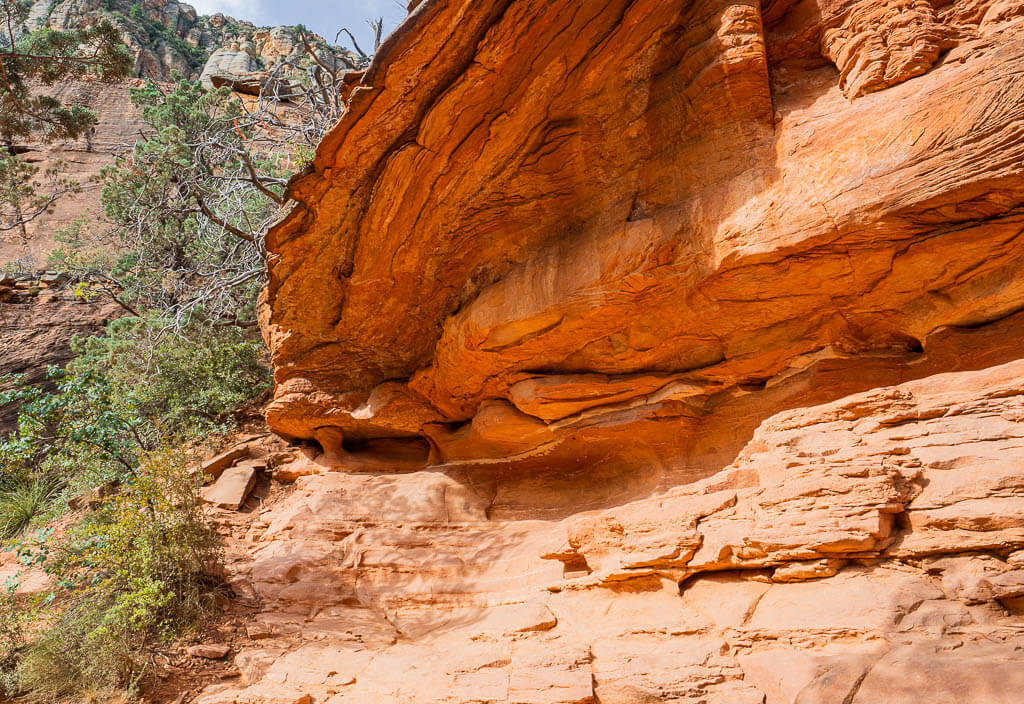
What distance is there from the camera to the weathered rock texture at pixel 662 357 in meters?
3.89

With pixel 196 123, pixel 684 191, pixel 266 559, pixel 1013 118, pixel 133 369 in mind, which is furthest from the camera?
pixel 196 123

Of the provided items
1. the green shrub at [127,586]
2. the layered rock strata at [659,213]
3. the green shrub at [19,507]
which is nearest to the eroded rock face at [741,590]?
the green shrub at [127,586]

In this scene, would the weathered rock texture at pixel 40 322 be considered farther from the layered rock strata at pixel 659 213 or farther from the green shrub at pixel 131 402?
the layered rock strata at pixel 659 213

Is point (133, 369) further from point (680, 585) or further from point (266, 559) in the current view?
point (680, 585)

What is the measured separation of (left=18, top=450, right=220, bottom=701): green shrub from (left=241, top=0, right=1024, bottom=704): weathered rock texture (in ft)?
1.69

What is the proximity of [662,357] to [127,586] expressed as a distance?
17.4ft

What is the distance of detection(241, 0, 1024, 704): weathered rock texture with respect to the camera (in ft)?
12.8

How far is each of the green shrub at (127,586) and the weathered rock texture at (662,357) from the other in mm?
516

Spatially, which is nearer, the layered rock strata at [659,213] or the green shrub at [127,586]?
the layered rock strata at [659,213]

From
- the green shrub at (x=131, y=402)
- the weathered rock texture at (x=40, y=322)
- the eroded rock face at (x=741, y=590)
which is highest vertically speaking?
A: the weathered rock texture at (x=40, y=322)

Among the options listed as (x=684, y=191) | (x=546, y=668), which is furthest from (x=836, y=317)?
(x=546, y=668)

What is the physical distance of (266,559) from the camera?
6.37 m

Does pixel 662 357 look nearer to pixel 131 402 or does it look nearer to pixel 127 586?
pixel 127 586

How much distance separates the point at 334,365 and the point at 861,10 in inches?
223
